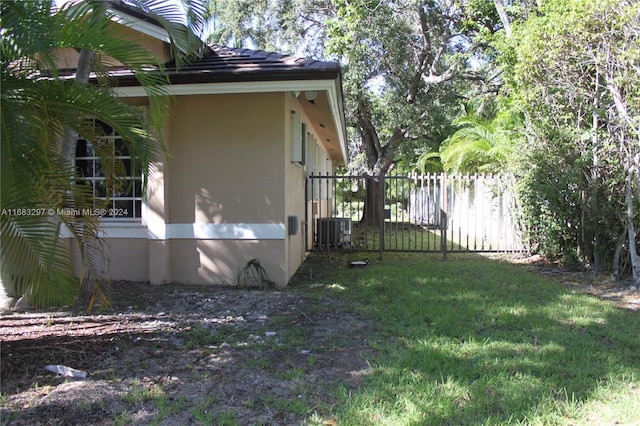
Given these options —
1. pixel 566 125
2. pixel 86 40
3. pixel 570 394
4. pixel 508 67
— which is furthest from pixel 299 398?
pixel 508 67

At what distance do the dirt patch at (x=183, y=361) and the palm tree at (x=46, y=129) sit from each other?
720mm

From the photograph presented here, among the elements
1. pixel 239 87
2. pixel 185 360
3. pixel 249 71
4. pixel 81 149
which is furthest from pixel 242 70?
pixel 185 360

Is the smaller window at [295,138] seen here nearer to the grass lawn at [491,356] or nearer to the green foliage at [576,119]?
the grass lawn at [491,356]

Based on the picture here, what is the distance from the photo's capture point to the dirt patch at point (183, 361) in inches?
127

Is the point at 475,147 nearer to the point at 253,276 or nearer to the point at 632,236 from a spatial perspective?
the point at 632,236

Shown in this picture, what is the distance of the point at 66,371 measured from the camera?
3.79 m

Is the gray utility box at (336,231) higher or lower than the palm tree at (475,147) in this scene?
lower

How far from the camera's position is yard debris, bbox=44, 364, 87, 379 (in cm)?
375

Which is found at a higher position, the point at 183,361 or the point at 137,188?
the point at 137,188

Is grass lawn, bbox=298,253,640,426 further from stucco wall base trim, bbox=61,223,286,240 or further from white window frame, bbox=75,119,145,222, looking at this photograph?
white window frame, bbox=75,119,145,222

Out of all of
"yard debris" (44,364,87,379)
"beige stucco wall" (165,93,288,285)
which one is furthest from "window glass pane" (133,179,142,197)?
"yard debris" (44,364,87,379)

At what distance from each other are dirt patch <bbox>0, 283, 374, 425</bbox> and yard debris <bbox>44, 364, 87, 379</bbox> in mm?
48

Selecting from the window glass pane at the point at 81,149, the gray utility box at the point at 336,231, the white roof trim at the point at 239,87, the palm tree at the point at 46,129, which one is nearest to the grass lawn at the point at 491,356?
the palm tree at the point at 46,129

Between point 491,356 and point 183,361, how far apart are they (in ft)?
9.01
